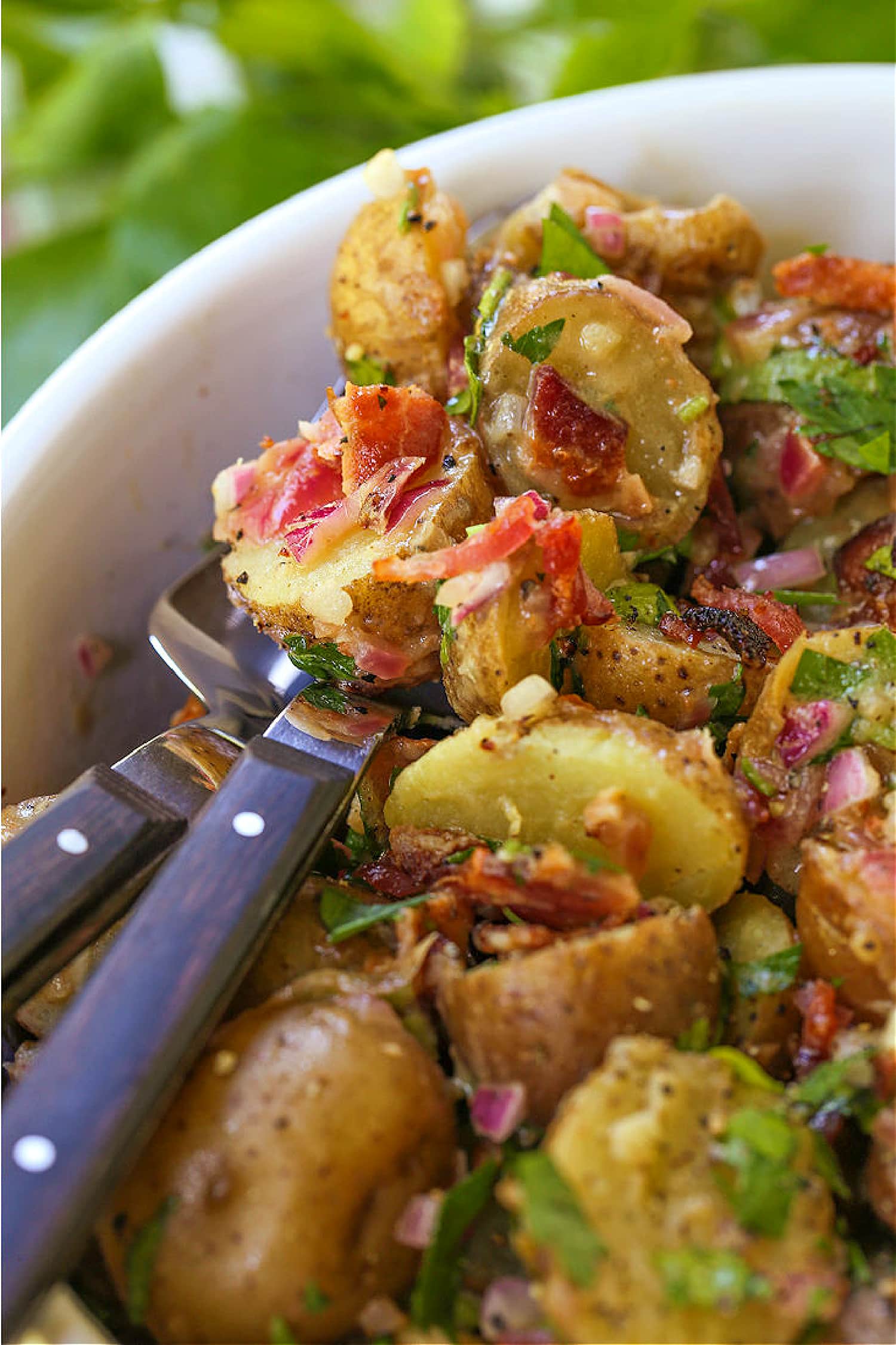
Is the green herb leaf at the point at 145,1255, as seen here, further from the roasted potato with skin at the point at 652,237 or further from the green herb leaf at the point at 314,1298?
the roasted potato with skin at the point at 652,237

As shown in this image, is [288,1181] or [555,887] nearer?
[288,1181]

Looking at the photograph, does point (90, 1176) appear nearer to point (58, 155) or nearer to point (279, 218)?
point (279, 218)

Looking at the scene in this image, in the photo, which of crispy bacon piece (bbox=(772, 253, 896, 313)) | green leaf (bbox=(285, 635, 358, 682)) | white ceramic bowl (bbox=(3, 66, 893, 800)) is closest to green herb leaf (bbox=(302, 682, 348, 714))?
green leaf (bbox=(285, 635, 358, 682))

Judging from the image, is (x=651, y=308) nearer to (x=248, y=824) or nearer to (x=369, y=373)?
(x=369, y=373)

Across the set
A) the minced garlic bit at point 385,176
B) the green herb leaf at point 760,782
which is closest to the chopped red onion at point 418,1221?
the green herb leaf at point 760,782

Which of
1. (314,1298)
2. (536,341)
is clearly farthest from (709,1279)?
(536,341)
